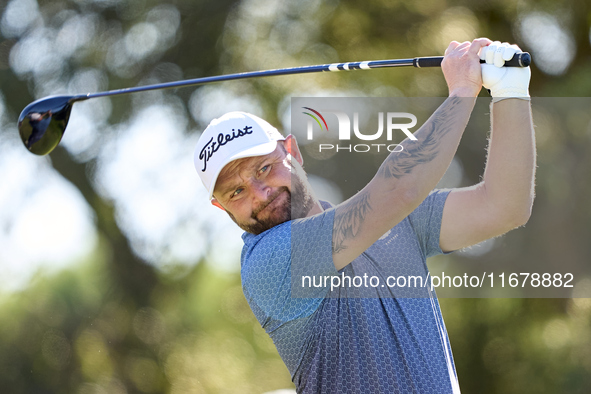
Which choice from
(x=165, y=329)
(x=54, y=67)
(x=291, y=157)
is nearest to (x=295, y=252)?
(x=291, y=157)

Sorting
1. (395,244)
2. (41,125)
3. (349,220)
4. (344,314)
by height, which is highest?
(349,220)

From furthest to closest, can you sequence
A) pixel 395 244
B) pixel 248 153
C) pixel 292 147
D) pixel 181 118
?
pixel 181 118
pixel 292 147
pixel 248 153
pixel 395 244

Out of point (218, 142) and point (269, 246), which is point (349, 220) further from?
point (218, 142)

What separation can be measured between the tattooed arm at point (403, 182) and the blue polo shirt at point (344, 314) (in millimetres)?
52

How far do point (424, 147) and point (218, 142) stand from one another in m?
0.69

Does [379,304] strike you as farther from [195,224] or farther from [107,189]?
[107,189]

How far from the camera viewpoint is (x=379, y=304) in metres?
1.50

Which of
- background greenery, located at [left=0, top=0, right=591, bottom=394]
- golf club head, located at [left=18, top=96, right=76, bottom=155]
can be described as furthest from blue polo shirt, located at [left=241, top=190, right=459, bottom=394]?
background greenery, located at [left=0, top=0, right=591, bottom=394]

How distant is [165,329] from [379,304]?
11.7 ft

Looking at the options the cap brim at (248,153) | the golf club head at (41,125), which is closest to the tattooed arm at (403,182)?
the cap brim at (248,153)

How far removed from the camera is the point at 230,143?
1796mm

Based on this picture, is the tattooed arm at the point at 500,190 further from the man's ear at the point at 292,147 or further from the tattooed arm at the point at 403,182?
the man's ear at the point at 292,147

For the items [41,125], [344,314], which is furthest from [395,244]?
[41,125]

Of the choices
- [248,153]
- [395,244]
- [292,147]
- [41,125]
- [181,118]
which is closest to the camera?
[395,244]
